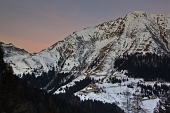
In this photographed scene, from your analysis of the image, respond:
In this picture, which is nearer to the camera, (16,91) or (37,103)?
(16,91)

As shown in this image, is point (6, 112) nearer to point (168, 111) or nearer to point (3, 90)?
point (3, 90)

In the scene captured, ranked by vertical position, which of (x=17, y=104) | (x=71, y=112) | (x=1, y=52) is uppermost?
(x=1, y=52)

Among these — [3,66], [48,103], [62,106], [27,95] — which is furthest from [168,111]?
[62,106]

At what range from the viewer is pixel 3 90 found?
24.5 meters

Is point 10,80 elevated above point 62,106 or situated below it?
above

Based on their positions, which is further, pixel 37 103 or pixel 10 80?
pixel 37 103

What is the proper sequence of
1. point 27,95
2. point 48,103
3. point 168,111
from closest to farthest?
point 168,111, point 27,95, point 48,103

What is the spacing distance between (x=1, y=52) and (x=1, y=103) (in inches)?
503

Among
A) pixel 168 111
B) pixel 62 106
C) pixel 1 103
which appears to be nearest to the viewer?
pixel 1 103

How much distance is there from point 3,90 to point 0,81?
1.11m

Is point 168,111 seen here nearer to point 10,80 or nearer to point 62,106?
point 10,80

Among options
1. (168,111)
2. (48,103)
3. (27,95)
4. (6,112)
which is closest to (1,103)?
(6,112)

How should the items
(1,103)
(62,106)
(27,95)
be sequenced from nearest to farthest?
(1,103) → (27,95) → (62,106)

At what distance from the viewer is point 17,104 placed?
80.7 ft
